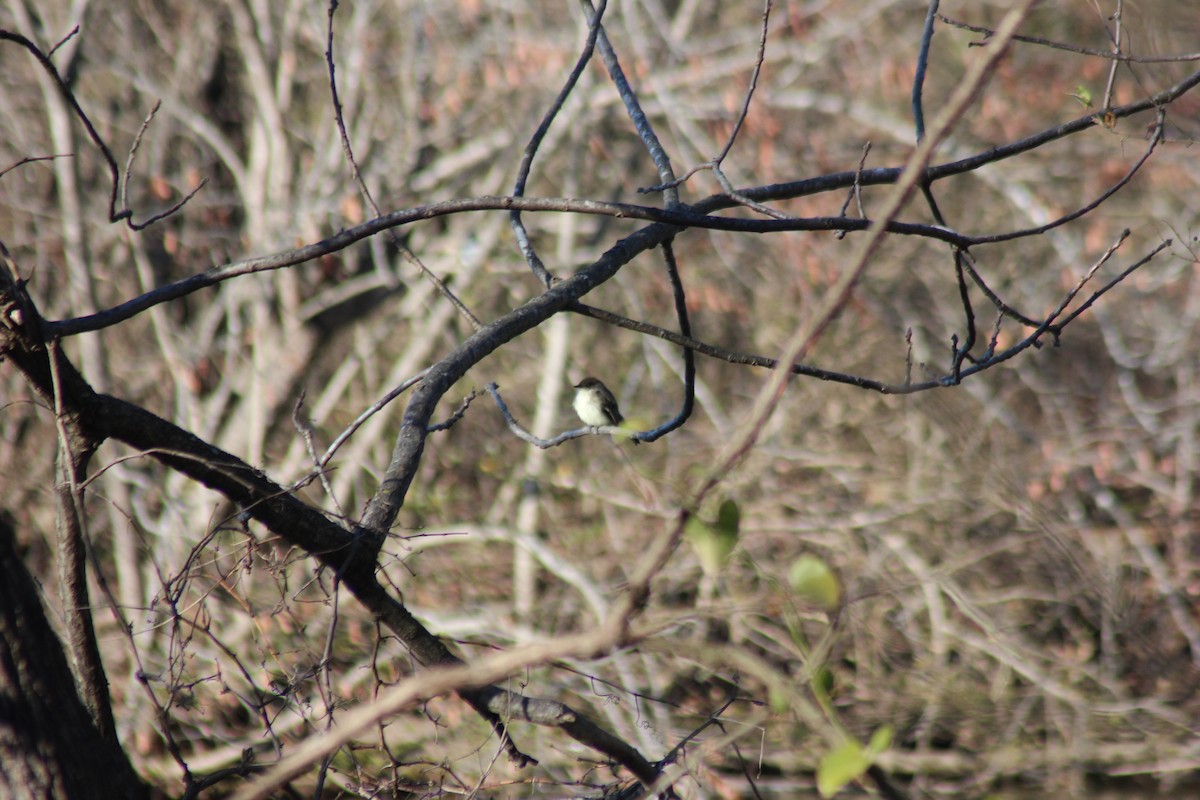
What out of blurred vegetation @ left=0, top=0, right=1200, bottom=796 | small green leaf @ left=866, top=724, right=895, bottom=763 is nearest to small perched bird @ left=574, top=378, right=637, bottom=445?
blurred vegetation @ left=0, top=0, right=1200, bottom=796

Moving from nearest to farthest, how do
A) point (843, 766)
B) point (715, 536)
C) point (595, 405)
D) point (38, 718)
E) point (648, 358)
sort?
point (843, 766) → point (715, 536) → point (38, 718) → point (595, 405) → point (648, 358)

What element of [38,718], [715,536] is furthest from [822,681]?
[38,718]

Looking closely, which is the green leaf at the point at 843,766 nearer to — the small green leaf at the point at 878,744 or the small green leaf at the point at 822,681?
the small green leaf at the point at 878,744

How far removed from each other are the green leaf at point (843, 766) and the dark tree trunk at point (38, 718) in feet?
5.52

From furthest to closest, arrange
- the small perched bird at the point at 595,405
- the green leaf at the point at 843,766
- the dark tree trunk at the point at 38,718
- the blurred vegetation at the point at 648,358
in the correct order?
the blurred vegetation at the point at 648,358
the small perched bird at the point at 595,405
the dark tree trunk at the point at 38,718
the green leaf at the point at 843,766

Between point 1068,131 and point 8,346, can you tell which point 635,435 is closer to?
point 1068,131

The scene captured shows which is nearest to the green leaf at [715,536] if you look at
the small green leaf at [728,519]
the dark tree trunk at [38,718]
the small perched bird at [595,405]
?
the small green leaf at [728,519]

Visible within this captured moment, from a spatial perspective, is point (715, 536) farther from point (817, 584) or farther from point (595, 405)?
point (595, 405)

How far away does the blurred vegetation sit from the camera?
21.9 feet

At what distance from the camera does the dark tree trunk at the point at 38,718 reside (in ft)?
6.62

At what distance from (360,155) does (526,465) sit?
2.43 m

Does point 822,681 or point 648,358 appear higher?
point 648,358

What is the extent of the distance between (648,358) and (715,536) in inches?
234

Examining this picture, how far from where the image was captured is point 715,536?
48.5 inches
